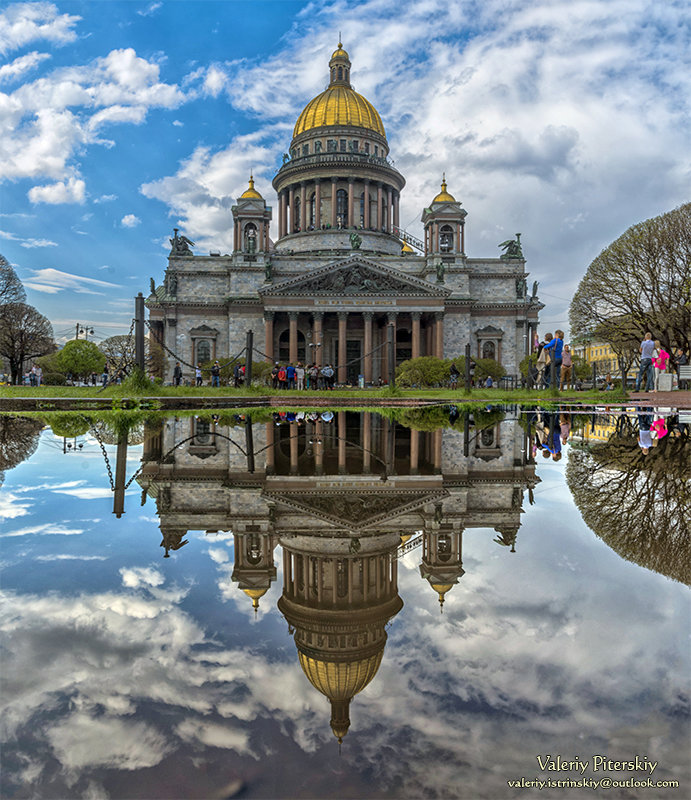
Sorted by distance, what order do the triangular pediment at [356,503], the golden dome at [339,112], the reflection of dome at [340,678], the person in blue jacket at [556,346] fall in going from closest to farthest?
the reflection of dome at [340,678], the triangular pediment at [356,503], the person in blue jacket at [556,346], the golden dome at [339,112]

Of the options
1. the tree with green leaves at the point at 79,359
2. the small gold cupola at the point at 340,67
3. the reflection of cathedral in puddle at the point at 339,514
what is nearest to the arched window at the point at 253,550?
the reflection of cathedral in puddle at the point at 339,514

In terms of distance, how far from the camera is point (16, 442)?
9.34 m

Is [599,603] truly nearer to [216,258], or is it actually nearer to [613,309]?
[613,309]

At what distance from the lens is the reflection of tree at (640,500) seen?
3354 mm

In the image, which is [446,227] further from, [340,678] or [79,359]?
[340,678]

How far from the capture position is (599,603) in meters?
2.55

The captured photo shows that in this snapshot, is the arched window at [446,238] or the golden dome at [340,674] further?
the arched window at [446,238]

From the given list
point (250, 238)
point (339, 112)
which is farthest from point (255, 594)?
point (339, 112)

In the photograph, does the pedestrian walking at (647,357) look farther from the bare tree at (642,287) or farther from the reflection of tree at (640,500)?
the reflection of tree at (640,500)

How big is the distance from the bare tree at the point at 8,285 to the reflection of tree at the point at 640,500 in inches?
1945

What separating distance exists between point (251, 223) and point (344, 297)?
517 inches

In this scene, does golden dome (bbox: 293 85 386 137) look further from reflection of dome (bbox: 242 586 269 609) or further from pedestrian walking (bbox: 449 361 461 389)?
reflection of dome (bbox: 242 586 269 609)

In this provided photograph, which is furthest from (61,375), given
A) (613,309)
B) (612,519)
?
(612,519)

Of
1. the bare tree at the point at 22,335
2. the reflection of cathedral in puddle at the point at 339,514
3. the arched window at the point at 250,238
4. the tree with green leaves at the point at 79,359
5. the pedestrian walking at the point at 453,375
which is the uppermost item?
the arched window at the point at 250,238
